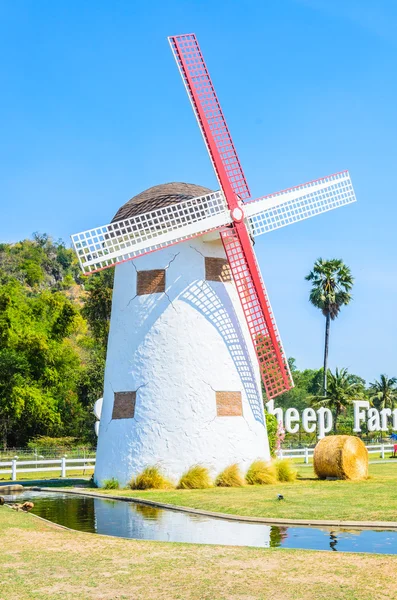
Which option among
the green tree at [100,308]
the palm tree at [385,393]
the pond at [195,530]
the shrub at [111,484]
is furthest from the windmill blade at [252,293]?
the palm tree at [385,393]

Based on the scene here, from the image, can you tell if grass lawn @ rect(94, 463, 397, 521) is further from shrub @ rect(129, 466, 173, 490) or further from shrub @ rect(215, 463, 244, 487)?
shrub @ rect(215, 463, 244, 487)

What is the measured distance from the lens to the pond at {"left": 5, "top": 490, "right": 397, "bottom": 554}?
10.9 m

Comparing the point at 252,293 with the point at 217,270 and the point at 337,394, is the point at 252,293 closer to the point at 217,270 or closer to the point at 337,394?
the point at 217,270

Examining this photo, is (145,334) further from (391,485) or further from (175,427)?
(391,485)

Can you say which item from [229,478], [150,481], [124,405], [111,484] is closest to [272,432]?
[229,478]

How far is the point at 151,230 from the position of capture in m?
21.6

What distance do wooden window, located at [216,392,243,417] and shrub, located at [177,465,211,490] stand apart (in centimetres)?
157

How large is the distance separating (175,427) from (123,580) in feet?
39.7

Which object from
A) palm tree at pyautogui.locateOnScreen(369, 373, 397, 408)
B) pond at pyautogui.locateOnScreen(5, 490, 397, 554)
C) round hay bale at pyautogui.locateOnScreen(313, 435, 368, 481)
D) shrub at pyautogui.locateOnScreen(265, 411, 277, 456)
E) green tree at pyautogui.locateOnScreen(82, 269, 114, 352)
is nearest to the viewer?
pond at pyautogui.locateOnScreen(5, 490, 397, 554)

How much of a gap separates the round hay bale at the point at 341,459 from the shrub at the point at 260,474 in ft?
4.55

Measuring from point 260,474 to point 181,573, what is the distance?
40.4ft

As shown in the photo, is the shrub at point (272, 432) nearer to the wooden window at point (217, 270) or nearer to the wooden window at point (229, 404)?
the wooden window at point (229, 404)

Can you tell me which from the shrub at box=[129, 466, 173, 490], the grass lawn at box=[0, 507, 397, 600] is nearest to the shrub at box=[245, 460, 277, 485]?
the shrub at box=[129, 466, 173, 490]

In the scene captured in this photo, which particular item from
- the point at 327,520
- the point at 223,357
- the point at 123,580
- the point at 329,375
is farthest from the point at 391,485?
the point at 329,375
